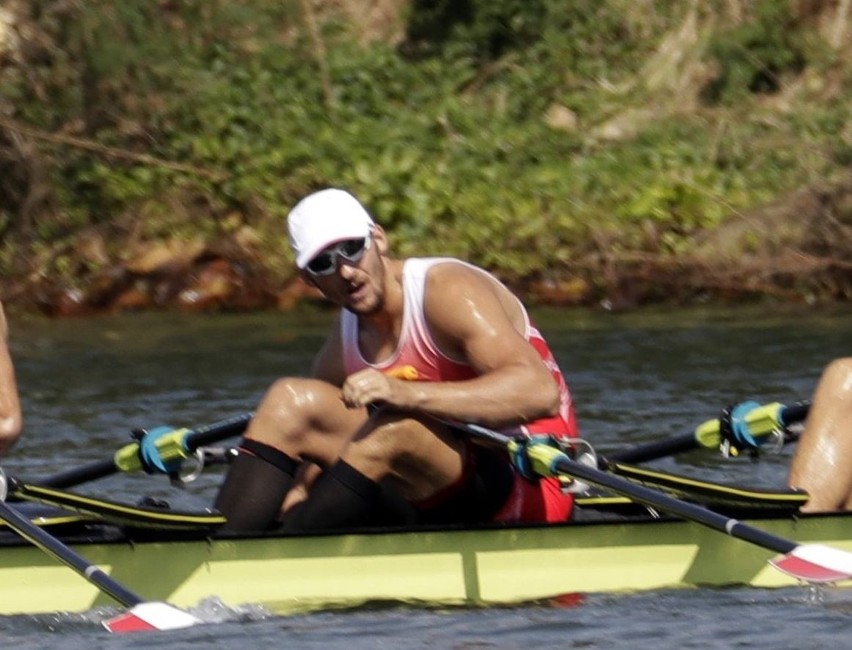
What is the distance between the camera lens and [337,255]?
6.36 m

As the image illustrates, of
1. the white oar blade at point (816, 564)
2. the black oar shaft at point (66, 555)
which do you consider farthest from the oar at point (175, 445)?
the white oar blade at point (816, 564)

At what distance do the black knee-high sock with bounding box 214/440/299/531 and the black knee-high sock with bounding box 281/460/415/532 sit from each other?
0.33 feet

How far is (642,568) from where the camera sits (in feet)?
21.1

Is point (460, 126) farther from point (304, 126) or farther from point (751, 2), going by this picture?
point (751, 2)

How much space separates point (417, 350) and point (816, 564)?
4.67 ft

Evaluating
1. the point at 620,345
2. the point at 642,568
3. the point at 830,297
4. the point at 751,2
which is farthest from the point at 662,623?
the point at 751,2

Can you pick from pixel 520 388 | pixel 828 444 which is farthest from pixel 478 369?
pixel 828 444

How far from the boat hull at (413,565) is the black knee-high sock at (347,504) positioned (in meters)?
0.10

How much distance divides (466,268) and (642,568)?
1103mm

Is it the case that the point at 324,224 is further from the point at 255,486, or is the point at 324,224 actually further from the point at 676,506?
the point at 676,506

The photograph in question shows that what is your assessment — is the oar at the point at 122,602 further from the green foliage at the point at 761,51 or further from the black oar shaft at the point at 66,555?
the green foliage at the point at 761,51

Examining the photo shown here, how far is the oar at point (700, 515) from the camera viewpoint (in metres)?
6.01

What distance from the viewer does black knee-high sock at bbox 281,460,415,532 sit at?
6.39m

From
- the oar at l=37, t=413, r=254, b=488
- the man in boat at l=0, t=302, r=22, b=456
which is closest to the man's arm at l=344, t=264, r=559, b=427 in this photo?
the oar at l=37, t=413, r=254, b=488
